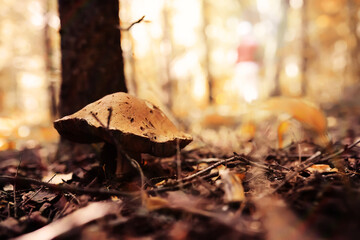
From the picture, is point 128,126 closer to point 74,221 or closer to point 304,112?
point 74,221

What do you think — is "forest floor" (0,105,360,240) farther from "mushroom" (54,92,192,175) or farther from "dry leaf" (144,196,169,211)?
"mushroom" (54,92,192,175)

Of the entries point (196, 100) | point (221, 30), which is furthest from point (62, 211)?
→ point (196, 100)

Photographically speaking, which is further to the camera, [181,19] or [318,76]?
[318,76]

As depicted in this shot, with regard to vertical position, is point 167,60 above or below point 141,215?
above

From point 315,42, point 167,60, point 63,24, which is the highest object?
point 315,42

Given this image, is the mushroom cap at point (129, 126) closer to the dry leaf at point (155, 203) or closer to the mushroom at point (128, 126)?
the mushroom at point (128, 126)

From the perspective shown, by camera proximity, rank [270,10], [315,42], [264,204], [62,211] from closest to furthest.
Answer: [264,204], [62,211], [270,10], [315,42]

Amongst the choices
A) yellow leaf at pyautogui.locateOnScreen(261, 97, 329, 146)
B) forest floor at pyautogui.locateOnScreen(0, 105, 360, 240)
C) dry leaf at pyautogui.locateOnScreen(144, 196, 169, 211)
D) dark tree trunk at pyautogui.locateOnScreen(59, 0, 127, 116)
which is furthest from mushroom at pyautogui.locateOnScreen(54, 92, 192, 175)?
yellow leaf at pyautogui.locateOnScreen(261, 97, 329, 146)

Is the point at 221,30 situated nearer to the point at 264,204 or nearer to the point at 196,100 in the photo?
the point at 196,100
